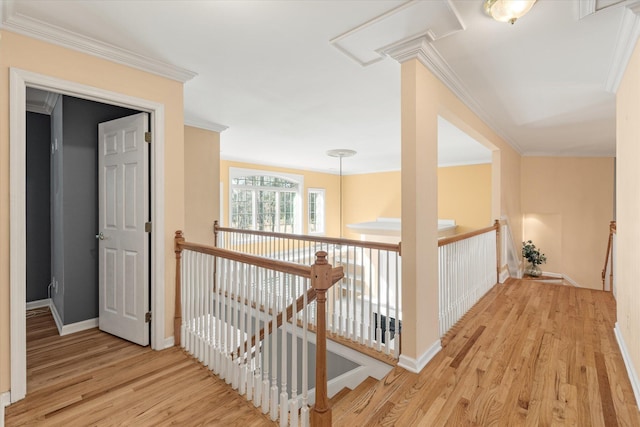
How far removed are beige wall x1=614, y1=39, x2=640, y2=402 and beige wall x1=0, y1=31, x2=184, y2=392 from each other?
3.38m

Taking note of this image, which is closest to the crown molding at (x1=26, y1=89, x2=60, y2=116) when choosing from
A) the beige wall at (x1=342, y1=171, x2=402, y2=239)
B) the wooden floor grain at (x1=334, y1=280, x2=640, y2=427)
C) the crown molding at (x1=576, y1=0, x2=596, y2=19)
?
the wooden floor grain at (x1=334, y1=280, x2=640, y2=427)

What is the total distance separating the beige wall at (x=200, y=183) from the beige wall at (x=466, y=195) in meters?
5.68

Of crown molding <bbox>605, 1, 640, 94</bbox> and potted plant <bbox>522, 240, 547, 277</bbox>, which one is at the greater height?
crown molding <bbox>605, 1, 640, 94</bbox>

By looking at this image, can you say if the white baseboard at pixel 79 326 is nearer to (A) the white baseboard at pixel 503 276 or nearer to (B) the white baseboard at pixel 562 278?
(A) the white baseboard at pixel 503 276

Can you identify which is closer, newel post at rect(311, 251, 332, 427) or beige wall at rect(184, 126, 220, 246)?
newel post at rect(311, 251, 332, 427)

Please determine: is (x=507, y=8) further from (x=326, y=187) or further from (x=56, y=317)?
(x=326, y=187)

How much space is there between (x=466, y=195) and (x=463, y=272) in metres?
4.60

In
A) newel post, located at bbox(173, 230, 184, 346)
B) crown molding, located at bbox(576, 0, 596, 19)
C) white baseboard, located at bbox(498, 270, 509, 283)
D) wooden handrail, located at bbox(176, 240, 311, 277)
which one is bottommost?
white baseboard, located at bbox(498, 270, 509, 283)

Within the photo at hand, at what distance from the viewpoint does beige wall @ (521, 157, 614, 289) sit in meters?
6.37

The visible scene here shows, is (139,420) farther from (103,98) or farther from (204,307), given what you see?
(103,98)

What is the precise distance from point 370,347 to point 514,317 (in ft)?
5.99

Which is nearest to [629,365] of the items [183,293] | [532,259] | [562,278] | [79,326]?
[183,293]

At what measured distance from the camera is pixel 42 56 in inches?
80.7

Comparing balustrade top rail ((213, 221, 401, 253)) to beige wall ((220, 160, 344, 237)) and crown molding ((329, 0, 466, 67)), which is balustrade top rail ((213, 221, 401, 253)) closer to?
crown molding ((329, 0, 466, 67))
